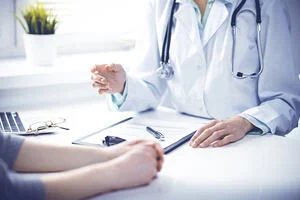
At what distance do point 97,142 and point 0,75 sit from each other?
23.5 inches

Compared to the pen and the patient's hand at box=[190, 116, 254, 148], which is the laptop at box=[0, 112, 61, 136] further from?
the patient's hand at box=[190, 116, 254, 148]


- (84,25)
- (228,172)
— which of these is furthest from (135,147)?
(84,25)

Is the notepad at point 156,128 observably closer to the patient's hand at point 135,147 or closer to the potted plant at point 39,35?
the patient's hand at point 135,147

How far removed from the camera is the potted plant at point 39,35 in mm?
1674

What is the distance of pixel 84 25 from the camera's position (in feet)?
6.52

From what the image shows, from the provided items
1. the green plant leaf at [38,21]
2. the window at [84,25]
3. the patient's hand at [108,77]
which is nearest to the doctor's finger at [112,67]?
the patient's hand at [108,77]

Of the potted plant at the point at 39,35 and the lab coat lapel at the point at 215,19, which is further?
the potted plant at the point at 39,35

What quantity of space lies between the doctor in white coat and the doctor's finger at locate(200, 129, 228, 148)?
0.04m

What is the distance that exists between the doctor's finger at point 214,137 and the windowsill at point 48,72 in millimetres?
720

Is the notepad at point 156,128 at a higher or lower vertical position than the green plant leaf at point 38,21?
lower

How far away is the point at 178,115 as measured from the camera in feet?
4.70

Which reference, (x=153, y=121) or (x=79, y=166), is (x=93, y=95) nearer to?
(x=153, y=121)

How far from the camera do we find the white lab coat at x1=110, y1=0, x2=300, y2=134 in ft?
4.33

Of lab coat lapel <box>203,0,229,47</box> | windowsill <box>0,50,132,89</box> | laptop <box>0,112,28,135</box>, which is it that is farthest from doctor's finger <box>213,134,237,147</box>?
windowsill <box>0,50,132,89</box>
